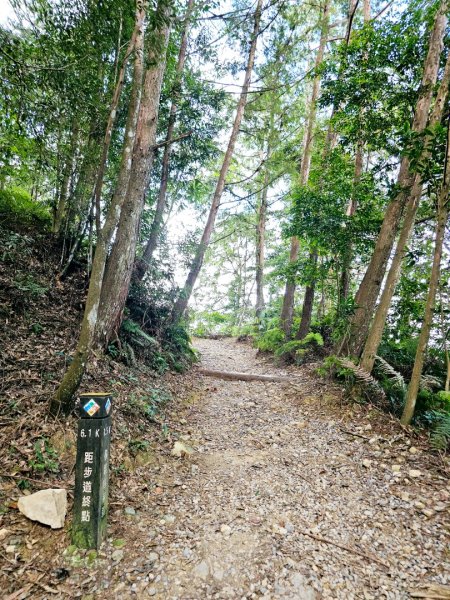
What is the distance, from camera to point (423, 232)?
6.95 meters

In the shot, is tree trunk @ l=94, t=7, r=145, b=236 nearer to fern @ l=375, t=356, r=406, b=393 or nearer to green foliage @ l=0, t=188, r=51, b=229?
green foliage @ l=0, t=188, r=51, b=229

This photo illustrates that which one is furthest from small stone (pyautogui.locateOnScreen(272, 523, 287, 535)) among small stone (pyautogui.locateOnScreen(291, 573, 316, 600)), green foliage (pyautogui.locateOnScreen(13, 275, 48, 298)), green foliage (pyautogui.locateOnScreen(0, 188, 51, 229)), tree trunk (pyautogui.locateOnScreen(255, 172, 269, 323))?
tree trunk (pyautogui.locateOnScreen(255, 172, 269, 323))

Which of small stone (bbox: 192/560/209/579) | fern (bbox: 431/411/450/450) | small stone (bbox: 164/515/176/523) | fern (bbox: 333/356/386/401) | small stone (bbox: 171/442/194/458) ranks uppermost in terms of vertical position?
fern (bbox: 333/356/386/401)

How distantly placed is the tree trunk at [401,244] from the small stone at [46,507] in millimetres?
4623

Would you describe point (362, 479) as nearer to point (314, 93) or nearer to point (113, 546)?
point (113, 546)

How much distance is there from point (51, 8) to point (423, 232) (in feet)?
26.6

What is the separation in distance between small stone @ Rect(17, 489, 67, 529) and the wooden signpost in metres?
0.18

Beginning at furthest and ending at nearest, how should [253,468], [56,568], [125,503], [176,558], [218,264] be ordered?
1. [218,264]
2. [253,468]
3. [125,503]
4. [176,558]
5. [56,568]

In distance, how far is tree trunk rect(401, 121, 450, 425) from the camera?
157 inches

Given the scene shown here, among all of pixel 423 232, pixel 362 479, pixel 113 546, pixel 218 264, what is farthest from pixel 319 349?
pixel 218 264

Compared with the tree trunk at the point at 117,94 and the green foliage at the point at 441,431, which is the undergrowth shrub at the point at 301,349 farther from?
the tree trunk at the point at 117,94

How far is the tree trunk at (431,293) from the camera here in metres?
3.99

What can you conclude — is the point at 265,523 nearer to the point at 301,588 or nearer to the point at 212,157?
the point at 301,588

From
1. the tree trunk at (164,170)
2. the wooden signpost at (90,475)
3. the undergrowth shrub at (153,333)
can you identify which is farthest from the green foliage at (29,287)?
the wooden signpost at (90,475)
